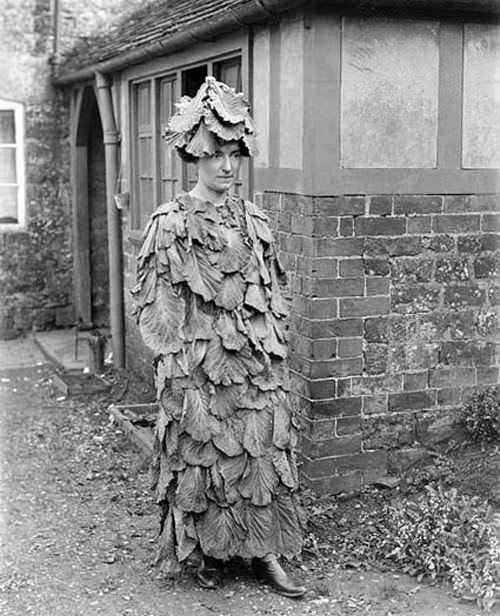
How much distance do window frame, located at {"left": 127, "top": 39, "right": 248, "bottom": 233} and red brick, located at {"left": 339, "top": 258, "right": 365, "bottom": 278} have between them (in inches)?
49.9

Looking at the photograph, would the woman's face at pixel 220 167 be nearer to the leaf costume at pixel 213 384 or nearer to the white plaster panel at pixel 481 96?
the leaf costume at pixel 213 384

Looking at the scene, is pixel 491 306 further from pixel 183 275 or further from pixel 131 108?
pixel 131 108

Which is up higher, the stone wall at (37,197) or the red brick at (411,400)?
the stone wall at (37,197)

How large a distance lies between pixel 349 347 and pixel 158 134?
3.86 metres

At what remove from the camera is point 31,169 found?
12.8 meters

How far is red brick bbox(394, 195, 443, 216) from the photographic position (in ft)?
20.8

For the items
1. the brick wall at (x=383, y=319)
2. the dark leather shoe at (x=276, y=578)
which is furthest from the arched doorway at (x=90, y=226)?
the dark leather shoe at (x=276, y=578)

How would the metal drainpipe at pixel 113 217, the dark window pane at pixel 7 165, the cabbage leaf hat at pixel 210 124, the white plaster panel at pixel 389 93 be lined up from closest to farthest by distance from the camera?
1. the cabbage leaf hat at pixel 210 124
2. the white plaster panel at pixel 389 93
3. the metal drainpipe at pixel 113 217
4. the dark window pane at pixel 7 165

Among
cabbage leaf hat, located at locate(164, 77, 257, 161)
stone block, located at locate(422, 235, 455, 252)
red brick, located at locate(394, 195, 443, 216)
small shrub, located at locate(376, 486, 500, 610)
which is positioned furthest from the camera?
stone block, located at locate(422, 235, 455, 252)

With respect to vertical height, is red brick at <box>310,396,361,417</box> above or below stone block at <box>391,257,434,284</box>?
below

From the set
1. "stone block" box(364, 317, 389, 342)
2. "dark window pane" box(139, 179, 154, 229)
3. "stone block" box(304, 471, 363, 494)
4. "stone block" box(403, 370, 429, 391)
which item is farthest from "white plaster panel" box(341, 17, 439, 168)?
"dark window pane" box(139, 179, 154, 229)

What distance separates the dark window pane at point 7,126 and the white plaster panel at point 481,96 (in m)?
7.72

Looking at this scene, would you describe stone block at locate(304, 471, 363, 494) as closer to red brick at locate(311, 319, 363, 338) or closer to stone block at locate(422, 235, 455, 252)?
red brick at locate(311, 319, 363, 338)

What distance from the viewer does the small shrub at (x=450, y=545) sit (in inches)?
194
